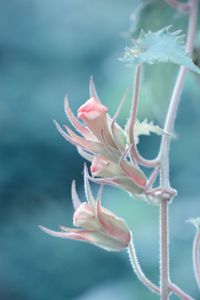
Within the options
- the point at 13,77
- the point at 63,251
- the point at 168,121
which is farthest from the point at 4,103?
the point at 168,121

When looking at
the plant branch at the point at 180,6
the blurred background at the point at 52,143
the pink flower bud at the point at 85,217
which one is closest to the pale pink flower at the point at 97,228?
the pink flower bud at the point at 85,217

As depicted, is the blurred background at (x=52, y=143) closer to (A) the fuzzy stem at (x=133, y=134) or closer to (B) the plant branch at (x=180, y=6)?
(B) the plant branch at (x=180, y=6)

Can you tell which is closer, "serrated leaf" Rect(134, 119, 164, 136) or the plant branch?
"serrated leaf" Rect(134, 119, 164, 136)

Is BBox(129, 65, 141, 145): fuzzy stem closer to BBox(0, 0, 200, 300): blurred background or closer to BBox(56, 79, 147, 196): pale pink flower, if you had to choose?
BBox(56, 79, 147, 196): pale pink flower

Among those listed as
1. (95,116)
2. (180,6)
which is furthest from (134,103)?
(180,6)

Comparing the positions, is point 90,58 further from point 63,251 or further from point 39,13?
point 63,251

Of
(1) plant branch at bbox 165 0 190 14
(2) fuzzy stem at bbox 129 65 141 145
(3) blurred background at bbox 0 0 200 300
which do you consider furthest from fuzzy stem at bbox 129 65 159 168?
(3) blurred background at bbox 0 0 200 300
